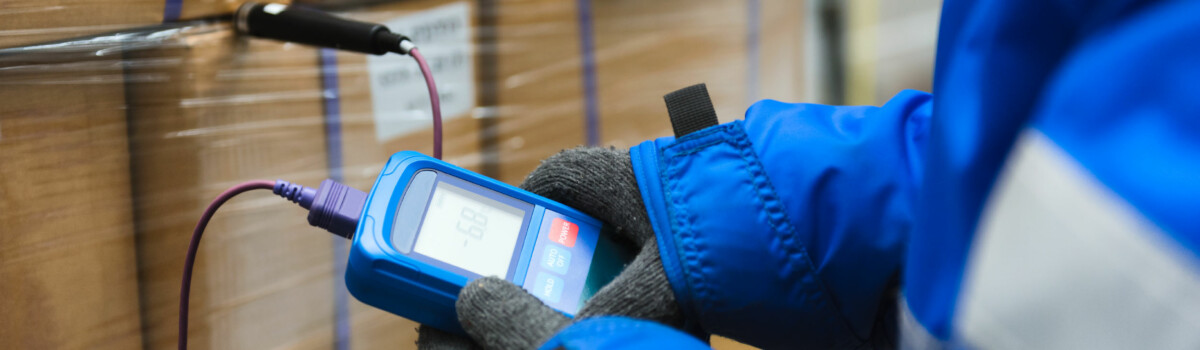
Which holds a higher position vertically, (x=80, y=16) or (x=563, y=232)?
(x=80, y=16)

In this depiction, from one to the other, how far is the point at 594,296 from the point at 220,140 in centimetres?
30

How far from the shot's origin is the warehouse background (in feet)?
1.39

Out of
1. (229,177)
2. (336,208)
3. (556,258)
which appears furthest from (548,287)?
(229,177)

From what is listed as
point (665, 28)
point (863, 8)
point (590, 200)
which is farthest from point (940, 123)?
point (863, 8)

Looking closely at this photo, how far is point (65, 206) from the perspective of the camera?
0.44m

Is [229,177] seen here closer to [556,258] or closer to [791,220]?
[556,258]

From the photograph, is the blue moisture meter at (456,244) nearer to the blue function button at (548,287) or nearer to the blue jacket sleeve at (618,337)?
the blue function button at (548,287)

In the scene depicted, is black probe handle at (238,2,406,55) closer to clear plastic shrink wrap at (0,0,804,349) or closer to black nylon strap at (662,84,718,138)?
clear plastic shrink wrap at (0,0,804,349)

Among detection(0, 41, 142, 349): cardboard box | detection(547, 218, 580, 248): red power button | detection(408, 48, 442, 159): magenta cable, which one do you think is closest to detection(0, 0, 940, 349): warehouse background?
detection(0, 41, 142, 349): cardboard box

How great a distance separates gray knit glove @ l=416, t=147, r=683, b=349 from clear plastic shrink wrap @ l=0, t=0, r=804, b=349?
21cm

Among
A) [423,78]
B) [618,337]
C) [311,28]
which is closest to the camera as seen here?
[618,337]

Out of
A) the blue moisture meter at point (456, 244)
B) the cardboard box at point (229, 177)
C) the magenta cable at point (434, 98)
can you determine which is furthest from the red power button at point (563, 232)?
the cardboard box at point (229, 177)

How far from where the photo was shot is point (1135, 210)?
217 millimetres

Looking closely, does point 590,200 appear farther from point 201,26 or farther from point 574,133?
point 574,133
